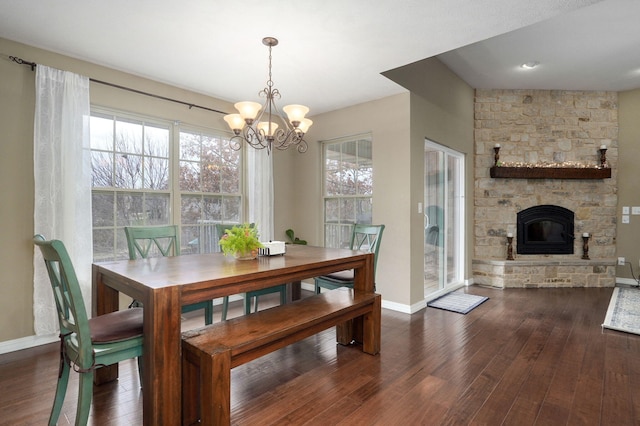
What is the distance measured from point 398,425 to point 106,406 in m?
1.73

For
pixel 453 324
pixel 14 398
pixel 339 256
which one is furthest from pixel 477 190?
pixel 14 398

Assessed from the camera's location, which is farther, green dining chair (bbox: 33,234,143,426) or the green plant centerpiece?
the green plant centerpiece

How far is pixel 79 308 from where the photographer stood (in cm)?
154

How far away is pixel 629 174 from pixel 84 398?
733 centimetres

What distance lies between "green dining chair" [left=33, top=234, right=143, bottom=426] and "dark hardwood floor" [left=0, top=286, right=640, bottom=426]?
13.8 inches

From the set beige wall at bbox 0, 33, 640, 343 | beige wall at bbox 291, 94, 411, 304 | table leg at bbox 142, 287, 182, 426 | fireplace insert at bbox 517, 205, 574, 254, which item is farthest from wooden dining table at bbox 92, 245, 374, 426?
fireplace insert at bbox 517, 205, 574, 254

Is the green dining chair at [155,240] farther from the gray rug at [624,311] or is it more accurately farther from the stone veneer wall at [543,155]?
the stone veneer wall at [543,155]

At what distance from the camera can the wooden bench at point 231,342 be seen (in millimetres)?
1623

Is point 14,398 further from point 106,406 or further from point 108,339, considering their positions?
point 108,339

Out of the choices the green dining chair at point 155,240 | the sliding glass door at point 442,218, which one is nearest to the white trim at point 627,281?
the sliding glass door at point 442,218

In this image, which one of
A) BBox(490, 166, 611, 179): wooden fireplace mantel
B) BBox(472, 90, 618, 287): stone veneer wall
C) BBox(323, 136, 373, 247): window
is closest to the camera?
BBox(323, 136, 373, 247): window

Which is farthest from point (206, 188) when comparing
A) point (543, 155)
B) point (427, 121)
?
point (543, 155)

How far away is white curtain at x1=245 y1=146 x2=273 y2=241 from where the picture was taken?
438cm

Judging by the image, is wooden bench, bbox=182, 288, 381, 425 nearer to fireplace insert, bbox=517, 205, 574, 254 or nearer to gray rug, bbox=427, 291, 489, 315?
gray rug, bbox=427, 291, 489, 315
